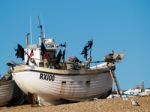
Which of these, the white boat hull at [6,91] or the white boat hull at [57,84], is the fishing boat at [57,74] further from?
the white boat hull at [6,91]

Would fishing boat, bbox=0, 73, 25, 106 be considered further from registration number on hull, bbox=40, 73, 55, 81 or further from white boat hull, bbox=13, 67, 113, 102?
registration number on hull, bbox=40, 73, 55, 81

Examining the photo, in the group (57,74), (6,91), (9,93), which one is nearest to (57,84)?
(57,74)

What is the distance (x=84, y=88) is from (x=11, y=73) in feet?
18.0

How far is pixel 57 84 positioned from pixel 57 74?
26.0 inches

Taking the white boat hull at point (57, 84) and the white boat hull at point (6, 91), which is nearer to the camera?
the white boat hull at point (57, 84)

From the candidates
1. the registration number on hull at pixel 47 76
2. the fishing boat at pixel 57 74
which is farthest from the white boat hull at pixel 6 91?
the registration number on hull at pixel 47 76

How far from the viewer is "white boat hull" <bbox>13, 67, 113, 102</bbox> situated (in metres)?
29.1

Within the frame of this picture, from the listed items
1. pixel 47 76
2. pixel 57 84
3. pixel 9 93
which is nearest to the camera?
pixel 47 76

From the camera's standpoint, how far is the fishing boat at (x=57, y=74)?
29.2 metres

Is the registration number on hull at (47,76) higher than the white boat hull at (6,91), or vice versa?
the registration number on hull at (47,76)

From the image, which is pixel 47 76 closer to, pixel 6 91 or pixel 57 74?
pixel 57 74

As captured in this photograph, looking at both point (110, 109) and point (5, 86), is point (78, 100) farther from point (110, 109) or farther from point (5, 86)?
point (110, 109)

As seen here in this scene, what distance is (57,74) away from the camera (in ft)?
95.5

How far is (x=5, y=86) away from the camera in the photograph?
3288 cm
